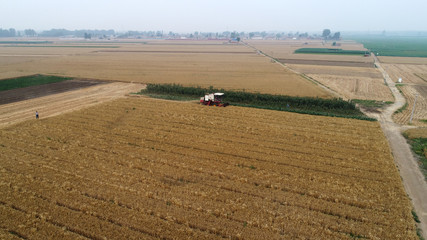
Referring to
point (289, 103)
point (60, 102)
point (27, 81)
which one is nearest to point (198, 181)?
point (289, 103)

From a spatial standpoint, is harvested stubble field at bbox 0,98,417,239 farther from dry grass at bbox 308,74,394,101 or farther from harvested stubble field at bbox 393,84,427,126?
dry grass at bbox 308,74,394,101

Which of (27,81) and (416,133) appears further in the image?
(27,81)

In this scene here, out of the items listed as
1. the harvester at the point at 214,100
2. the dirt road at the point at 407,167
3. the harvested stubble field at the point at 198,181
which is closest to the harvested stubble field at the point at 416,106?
the dirt road at the point at 407,167

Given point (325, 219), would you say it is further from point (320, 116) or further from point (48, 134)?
point (48, 134)

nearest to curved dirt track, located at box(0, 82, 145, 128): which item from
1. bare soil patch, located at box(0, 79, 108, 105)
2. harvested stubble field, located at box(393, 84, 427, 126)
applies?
bare soil patch, located at box(0, 79, 108, 105)

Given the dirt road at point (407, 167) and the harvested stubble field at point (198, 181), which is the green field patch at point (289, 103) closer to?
the dirt road at point (407, 167)

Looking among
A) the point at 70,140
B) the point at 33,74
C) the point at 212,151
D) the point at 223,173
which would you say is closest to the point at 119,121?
the point at 70,140

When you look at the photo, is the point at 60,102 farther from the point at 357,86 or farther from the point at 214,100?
the point at 357,86

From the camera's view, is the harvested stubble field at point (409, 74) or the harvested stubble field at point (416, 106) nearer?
the harvested stubble field at point (416, 106)
